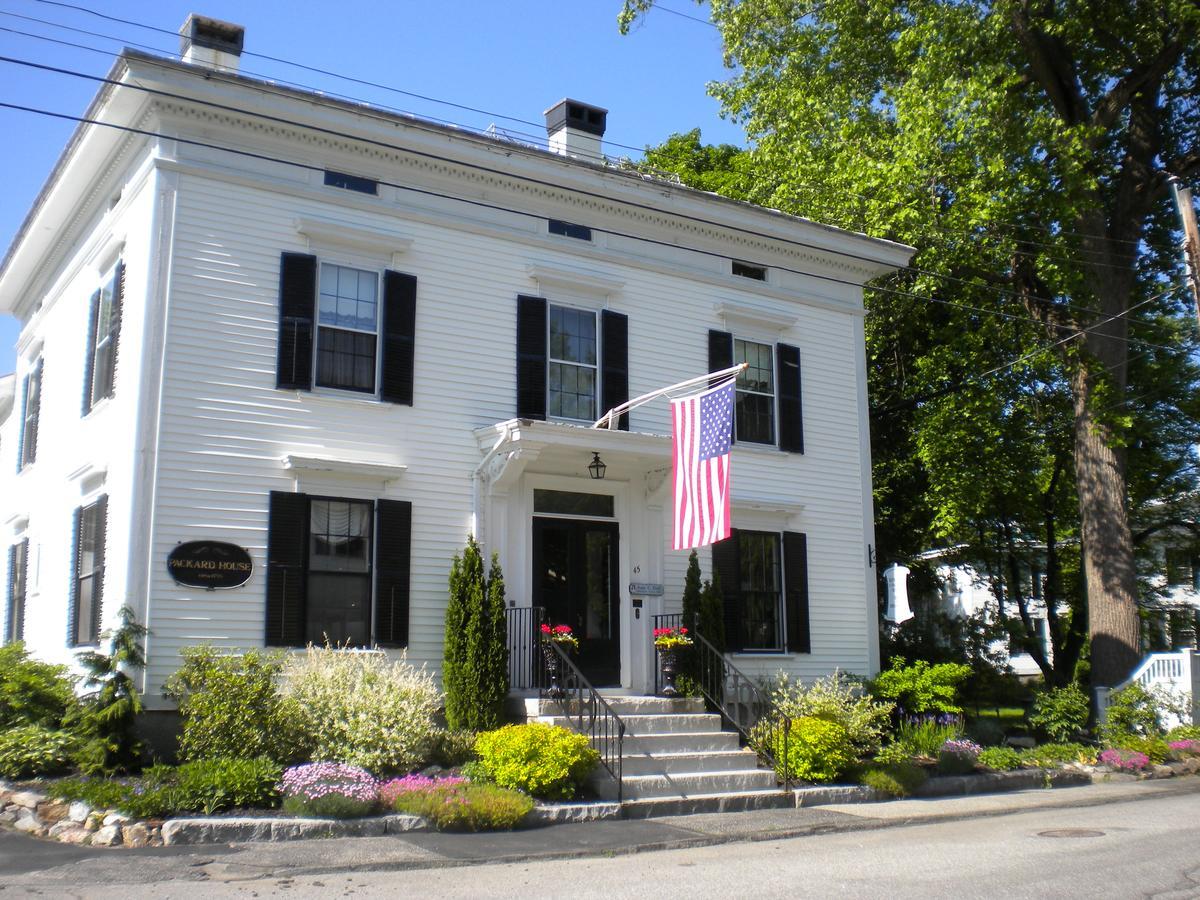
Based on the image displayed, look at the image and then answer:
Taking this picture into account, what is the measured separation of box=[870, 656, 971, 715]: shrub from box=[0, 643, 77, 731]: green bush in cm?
1095

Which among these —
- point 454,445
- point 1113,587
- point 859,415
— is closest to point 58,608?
point 454,445

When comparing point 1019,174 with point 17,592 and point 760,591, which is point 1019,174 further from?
point 17,592

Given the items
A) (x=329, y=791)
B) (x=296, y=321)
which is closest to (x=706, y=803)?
(x=329, y=791)

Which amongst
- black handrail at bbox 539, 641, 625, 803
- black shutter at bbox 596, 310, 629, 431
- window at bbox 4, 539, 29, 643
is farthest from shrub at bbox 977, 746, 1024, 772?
window at bbox 4, 539, 29, 643

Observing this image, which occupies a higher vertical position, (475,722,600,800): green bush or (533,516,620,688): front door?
(533,516,620,688): front door

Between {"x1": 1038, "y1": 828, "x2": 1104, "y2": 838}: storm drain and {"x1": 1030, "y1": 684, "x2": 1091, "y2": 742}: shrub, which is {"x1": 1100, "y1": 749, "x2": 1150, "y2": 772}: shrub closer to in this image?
{"x1": 1030, "y1": 684, "x2": 1091, "y2": 742}: shrub

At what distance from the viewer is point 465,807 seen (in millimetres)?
10648

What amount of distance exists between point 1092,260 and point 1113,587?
577 cm

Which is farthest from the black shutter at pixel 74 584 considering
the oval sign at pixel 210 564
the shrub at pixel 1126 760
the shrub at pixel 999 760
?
the shrub at pixel 1126 760

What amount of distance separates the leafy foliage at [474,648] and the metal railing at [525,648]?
22.8 inches

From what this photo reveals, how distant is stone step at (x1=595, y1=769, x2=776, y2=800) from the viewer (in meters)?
12.5

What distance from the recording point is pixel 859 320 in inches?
754

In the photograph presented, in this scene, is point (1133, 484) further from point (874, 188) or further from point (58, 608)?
point (58, 608)

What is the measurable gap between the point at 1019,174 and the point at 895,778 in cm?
1056
